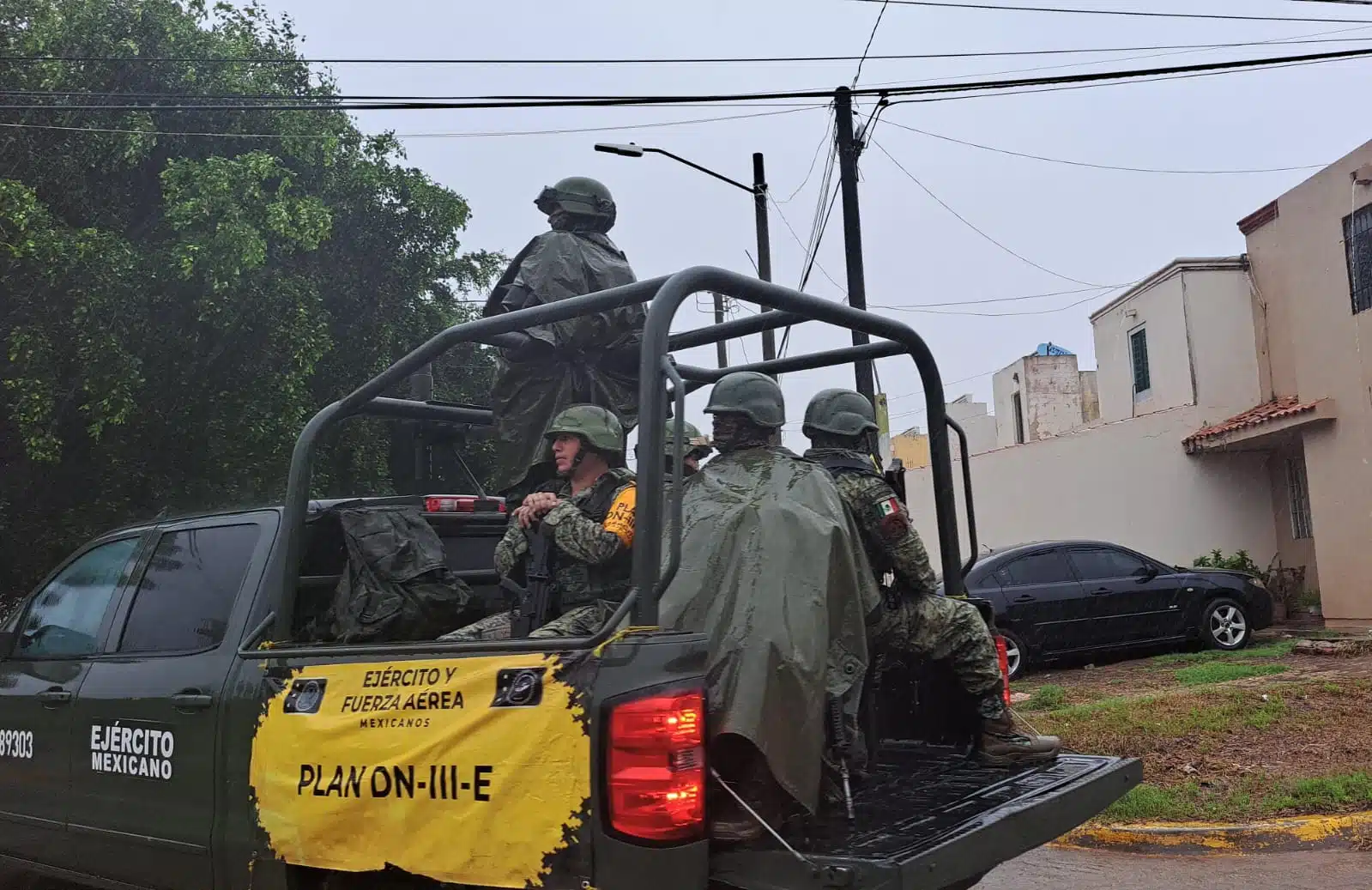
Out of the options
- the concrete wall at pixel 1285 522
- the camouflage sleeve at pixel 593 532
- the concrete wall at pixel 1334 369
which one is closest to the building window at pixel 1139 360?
the concrete wall at pixel 1285 522

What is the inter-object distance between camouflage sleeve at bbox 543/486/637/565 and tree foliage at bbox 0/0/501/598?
10217 millimetres

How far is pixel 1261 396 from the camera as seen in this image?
1742 centimetres

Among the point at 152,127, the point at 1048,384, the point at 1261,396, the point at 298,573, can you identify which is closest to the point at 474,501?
the point at 298,573

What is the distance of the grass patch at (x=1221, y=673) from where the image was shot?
10023 mm

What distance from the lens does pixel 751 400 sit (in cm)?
361

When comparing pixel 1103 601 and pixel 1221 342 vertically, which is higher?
pixel 1221 342

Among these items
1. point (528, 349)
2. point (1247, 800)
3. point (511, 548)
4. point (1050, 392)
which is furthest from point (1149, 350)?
point (511, 548)

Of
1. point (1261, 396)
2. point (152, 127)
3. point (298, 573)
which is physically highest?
point (152, 127)

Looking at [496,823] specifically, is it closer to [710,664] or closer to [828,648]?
[710,664]

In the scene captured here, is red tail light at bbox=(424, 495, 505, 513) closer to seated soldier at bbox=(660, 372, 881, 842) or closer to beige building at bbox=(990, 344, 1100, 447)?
seated soldier at bbox=(660, 372, 881, 842)

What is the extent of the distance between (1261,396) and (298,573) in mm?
17137

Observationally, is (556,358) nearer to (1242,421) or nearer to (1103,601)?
(1103,601)

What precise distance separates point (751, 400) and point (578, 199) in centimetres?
159

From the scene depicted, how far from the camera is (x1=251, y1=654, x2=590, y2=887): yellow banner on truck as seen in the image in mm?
2574
